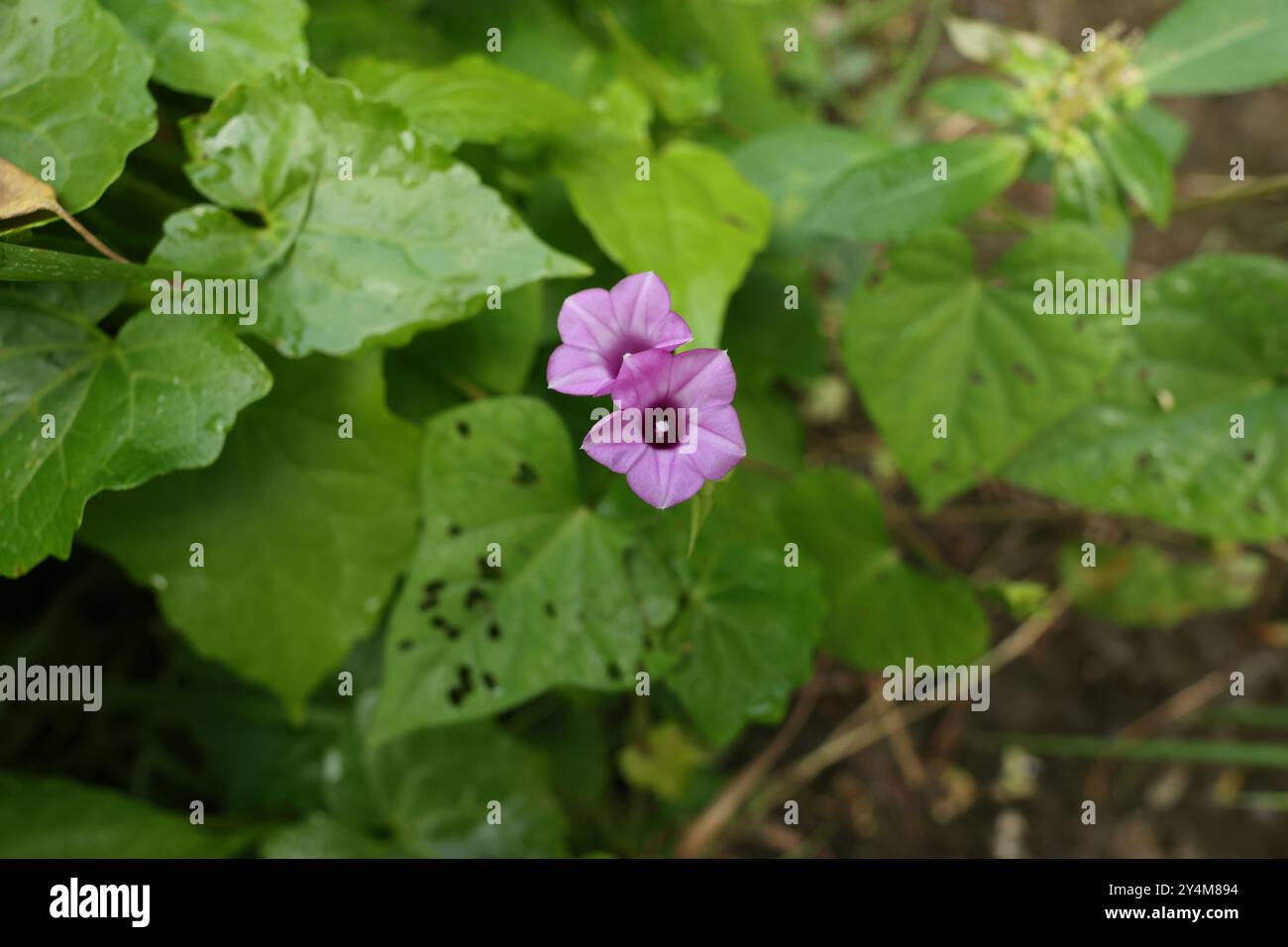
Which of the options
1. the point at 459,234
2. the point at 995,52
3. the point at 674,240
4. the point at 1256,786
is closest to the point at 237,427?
the point at 459,234

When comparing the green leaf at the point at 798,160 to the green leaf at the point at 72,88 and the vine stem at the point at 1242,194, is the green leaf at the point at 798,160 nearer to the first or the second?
the vine stem at the point at 1242,194

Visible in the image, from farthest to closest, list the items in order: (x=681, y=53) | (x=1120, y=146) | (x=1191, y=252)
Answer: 1. (x=1191, y=252)
2. (x=681, y=53)
3. (x=1120, y=146)

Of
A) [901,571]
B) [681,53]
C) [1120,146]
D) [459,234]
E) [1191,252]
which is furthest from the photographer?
[1191,252]

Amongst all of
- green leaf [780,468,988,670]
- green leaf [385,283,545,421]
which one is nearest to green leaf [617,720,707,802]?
green leaf [780,468,988,670]

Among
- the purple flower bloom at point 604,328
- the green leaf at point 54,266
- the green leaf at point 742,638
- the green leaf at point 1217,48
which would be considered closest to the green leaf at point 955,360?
the green leaf at point 742,638
